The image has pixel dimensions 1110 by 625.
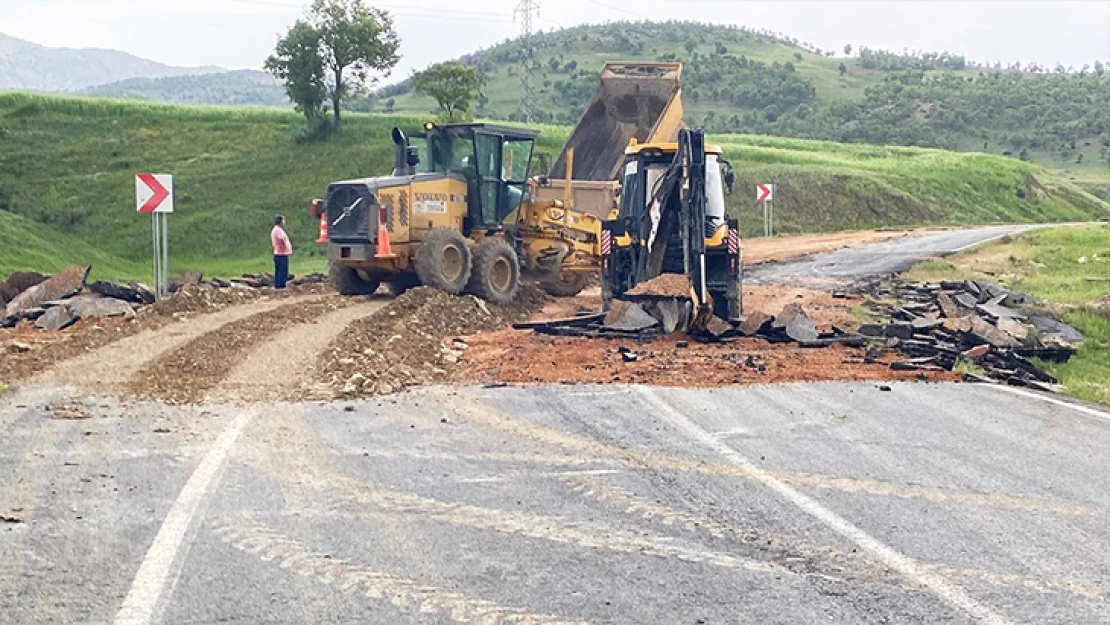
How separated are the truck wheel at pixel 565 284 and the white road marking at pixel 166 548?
1303cm

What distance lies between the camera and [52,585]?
588 cm

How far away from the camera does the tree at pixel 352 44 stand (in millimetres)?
51156

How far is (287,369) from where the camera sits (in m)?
13.3

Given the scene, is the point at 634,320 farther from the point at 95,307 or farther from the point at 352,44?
the point at 352,44

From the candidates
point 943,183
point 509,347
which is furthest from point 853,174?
point 509,347

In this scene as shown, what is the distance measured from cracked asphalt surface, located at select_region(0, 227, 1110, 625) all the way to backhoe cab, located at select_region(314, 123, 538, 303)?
27.2ft

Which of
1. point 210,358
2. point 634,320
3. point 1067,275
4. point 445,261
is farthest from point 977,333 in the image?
point 1067,275

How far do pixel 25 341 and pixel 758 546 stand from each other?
12824 mm

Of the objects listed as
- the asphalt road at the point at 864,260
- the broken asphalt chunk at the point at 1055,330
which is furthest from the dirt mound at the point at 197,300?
the broken asphalt chunk at the point at 1055,330

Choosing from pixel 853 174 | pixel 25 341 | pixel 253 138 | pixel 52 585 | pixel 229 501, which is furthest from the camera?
pixel 253 138

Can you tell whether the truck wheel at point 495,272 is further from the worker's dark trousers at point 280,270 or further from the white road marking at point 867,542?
the white road marking at point 867,542

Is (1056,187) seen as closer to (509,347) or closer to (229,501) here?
(509,347)

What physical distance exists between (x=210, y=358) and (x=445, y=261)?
6.22 meters

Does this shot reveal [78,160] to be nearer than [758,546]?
No
